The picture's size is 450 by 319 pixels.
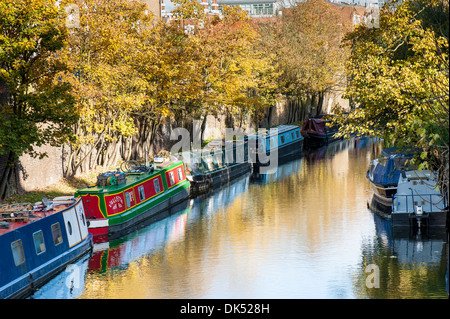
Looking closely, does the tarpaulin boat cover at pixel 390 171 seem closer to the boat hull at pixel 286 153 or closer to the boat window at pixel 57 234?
the boat window at pixel 57 234

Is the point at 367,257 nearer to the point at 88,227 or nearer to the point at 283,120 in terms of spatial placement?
the point at 88,227

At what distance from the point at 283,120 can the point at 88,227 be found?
5006 centimetres

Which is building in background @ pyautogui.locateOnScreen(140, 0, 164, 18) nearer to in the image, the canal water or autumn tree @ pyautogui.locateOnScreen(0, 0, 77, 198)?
the canal water

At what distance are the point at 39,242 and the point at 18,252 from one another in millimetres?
1379

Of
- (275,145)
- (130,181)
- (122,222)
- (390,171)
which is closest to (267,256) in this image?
(122,222)

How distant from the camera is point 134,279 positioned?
819 inches

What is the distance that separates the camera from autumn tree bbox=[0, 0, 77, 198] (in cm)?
2248

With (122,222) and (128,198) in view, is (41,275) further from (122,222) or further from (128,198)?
(128,198)

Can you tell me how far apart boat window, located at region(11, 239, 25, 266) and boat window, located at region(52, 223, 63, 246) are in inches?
83.3

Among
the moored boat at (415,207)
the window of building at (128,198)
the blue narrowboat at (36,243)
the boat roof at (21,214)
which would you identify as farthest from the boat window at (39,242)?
the moored boat at (415,207)

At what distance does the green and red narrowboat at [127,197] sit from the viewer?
1005 inches

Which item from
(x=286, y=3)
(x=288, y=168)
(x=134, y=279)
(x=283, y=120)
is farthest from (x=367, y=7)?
(x=134, y=279)

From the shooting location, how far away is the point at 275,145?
5122 cm
